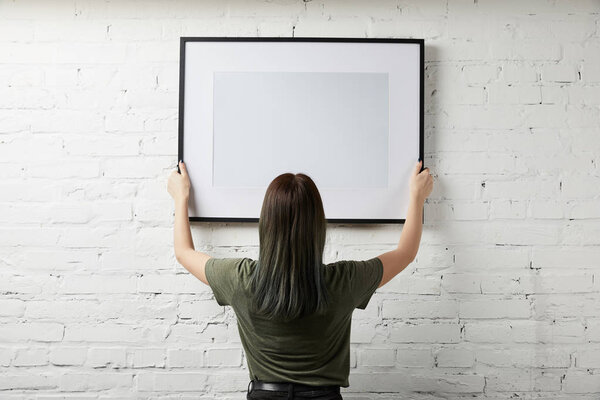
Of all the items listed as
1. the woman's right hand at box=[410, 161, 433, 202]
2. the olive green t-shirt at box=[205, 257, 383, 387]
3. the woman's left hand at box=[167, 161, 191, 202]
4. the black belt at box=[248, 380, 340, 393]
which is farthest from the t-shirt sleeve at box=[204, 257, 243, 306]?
the woman's right hand at box=[410, 161, 433, 202]

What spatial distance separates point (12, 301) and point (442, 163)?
1.56 meters

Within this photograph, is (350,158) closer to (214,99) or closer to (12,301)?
(214,99)

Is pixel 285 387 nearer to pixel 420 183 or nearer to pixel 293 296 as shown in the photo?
pixel 293 296

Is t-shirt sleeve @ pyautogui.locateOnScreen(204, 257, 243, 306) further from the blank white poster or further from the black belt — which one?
the blank white poster

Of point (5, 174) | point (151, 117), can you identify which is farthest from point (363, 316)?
point (5, 174)

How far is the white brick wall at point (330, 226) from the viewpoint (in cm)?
153

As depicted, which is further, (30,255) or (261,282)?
(30,255)

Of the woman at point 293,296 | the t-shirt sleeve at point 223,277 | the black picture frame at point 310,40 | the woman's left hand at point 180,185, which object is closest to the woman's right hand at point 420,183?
the black picture frame at point 310,40

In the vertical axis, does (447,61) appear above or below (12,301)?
above

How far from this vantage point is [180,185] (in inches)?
58.7

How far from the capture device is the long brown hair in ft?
3.60

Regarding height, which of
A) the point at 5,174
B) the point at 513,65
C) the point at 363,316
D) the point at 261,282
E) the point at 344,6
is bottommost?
the point at 363,316

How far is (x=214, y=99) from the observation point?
1.52 meters

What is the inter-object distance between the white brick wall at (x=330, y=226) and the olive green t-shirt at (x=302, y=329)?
13.7 inches
